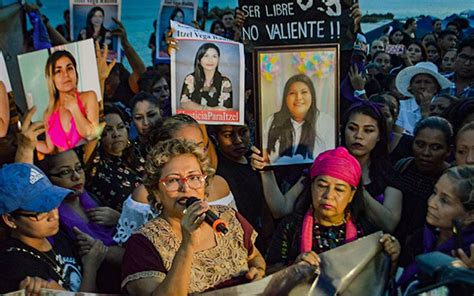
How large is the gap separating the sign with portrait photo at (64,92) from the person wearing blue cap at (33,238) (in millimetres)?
1107

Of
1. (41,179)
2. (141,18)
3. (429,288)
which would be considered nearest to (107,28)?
(141,18)

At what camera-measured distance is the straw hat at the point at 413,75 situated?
5.90 metres

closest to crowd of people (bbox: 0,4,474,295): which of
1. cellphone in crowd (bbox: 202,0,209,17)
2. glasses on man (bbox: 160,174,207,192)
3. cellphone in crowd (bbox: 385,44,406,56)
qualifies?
glasses on man (bbox: 160,174,207,192)

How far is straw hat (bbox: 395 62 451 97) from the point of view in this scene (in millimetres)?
5901

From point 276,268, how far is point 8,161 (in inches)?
68.8

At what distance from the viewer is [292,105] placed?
15.0 ft

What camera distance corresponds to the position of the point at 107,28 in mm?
5898

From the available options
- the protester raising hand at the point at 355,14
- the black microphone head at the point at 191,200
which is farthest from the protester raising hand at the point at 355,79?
the black microphone head at the point at 191,200

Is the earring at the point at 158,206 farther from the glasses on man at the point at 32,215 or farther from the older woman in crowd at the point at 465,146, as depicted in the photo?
the older woman in crowd at the point at 465,146

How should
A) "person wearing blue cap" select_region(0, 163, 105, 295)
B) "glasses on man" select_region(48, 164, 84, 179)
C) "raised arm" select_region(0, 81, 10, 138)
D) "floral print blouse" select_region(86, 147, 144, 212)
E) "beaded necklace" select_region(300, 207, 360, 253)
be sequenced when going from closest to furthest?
"person wearing blue cap" select_region(0, 163, 105, 295), "beaded necklace" select_region(300, 207, 360, 253), "glasses on man" select_region(48, 164, 84, 179), "floral print blouse" select_region(86, 147, 144, 212), "raised arm" select_region(0, 81, 10, 138)

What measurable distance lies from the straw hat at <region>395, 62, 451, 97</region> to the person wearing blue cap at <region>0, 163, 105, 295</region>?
10.7ft

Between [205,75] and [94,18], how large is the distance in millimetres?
1509

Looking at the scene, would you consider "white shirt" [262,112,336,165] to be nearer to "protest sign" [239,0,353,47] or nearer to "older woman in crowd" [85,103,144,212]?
"protest sign" [239,0,353,47]

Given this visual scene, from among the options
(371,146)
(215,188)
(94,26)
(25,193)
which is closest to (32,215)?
(25,193)
